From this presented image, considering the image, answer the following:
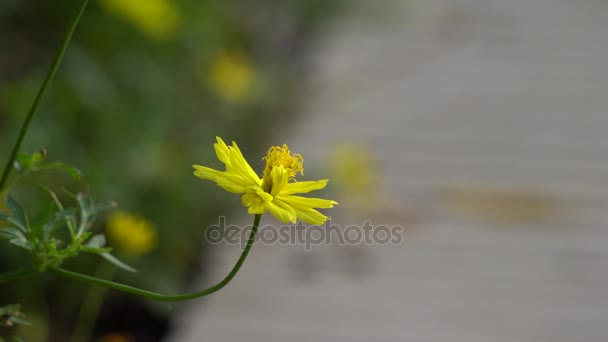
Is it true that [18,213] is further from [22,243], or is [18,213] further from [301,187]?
[301,187]

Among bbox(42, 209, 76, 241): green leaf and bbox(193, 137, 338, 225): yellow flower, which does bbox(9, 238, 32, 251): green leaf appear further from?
bbox(193, 137, 338, 225): yellow flower

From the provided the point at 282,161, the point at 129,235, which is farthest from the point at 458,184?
the point at 282,161

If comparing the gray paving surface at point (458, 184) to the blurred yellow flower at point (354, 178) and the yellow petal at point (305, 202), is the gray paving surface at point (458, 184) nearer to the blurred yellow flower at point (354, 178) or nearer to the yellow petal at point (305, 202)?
the blurred yellow flower at point (354, 178)

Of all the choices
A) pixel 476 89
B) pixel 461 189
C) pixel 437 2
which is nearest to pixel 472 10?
pixel 437 2

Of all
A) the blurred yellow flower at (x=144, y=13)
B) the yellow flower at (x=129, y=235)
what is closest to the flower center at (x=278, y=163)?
the yellow flower at (x=129, y=235)

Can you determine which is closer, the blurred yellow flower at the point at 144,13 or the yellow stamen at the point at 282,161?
the yellow stamen at the point at 282,161

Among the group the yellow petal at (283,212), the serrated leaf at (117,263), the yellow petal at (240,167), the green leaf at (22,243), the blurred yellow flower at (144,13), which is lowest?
the green leaf at (22,243)

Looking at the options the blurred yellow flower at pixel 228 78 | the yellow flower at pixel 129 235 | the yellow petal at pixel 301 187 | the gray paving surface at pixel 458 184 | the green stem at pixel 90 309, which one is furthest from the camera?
the blurred yellow flower at pixel 228 78
